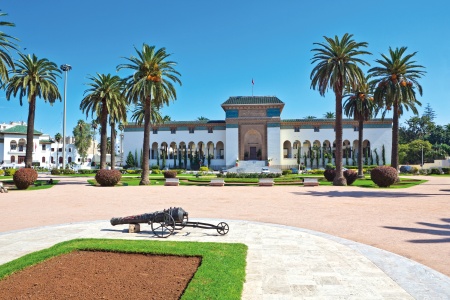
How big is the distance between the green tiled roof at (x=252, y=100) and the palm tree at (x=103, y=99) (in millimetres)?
29613

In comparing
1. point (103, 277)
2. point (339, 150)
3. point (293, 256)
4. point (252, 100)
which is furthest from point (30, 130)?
point (252, 100)

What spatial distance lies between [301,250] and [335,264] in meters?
1.19

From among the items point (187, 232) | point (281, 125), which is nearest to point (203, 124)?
point (281, 125)

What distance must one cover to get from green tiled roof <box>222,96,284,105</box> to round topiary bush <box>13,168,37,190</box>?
41.1 meters

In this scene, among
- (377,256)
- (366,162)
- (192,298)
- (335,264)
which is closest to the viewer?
(192,298)

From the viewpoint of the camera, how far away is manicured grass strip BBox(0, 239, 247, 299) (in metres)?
5.11

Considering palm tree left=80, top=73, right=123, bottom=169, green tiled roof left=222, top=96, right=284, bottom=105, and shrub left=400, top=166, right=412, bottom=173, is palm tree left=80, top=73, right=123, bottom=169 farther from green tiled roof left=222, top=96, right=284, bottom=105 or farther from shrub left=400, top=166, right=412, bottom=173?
shrub left=400, top=166, right=412, bottom=173

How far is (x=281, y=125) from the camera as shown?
64.6 meters

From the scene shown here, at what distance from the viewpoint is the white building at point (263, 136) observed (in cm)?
6272

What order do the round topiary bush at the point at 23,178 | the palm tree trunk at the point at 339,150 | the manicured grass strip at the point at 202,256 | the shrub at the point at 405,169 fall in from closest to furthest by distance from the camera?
1. the manicured grass strip at the point at 202,256
2. the round topiary bush at the point at 23,178
3. the palm tree trunk at the point at 339,150
4. the shrub at the point at 405,169

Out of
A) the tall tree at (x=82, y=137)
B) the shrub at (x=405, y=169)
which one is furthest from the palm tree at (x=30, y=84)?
the tall tree at (x=82, y=137)

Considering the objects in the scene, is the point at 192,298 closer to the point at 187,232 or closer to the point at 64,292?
the point at 64,292

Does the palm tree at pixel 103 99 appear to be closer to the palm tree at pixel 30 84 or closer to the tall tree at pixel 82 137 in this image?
the palm tree at pixel 30 84

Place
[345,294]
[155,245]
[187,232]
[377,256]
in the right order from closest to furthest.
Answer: [345,294] → [377,256] → [155,245] → [187,232]
